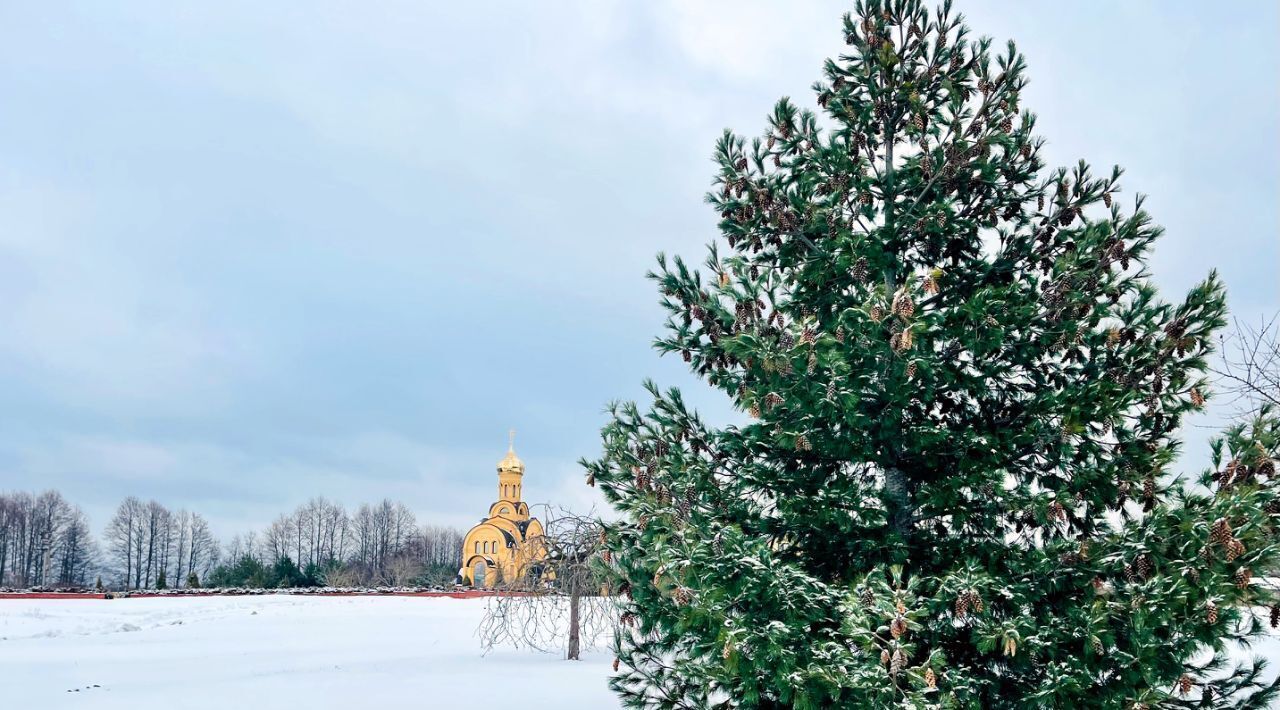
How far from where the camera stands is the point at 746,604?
5504mm

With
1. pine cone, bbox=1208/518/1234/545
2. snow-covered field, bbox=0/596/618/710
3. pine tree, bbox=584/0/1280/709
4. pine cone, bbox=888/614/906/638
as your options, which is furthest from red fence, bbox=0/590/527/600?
pine cone, bbox=1208/518/1234/545

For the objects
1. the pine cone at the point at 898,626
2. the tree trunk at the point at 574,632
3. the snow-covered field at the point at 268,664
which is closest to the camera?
the pine cone at the point at 898,626

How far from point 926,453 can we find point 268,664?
13.9 metres

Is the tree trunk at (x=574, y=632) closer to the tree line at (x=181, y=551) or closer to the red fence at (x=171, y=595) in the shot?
the red fence at (x=171, y=595)

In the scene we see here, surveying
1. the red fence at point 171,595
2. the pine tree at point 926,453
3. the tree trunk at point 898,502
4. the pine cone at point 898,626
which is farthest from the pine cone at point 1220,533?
the red fence at point 171,595

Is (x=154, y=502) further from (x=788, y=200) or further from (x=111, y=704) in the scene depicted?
(x=788, y=200)

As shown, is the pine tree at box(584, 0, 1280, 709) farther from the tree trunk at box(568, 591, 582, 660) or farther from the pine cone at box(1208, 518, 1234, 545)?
the tree trunk at box(568, 591, 582, 660)

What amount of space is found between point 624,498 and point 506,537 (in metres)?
59.9

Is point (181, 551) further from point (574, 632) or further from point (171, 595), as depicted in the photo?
point (574, 632)

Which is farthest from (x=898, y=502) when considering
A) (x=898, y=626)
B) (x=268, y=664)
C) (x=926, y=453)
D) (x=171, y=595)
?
(x=171, y=595)

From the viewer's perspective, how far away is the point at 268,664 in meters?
15.7

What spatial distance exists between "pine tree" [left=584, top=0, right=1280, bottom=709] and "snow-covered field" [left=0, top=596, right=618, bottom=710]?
5.66m

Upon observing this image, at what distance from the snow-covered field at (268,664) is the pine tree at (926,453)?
18.6ft

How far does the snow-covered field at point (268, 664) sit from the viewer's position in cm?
1144
